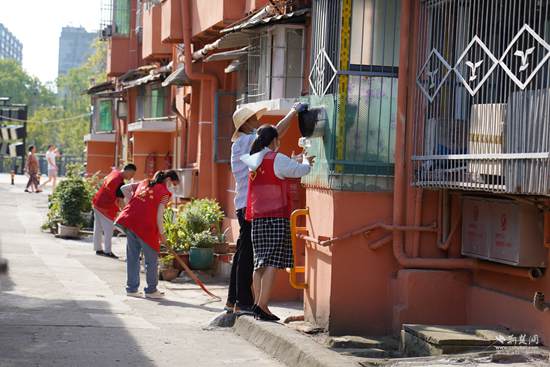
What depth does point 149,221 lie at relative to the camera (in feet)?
45.6

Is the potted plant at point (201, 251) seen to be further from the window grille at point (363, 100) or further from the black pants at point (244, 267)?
the window grille at point (363, 100)

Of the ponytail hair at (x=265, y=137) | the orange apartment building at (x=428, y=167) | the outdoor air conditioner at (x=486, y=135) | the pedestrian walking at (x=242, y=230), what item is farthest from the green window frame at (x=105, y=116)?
the outdoor air conditioner at (x=486, y=135)

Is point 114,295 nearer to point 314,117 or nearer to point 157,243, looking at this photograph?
point 157,243

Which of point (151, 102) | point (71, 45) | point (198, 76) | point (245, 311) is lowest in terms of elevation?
point (245, 311)

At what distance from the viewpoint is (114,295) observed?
1395 cm

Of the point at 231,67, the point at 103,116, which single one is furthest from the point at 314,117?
the point at 103,116

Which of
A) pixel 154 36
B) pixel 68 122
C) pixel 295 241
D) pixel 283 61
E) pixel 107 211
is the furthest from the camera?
Answer: pixel 68 122

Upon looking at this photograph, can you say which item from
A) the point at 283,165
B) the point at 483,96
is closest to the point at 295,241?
the point at 283,165

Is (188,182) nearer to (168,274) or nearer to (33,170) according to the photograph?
(168,274)

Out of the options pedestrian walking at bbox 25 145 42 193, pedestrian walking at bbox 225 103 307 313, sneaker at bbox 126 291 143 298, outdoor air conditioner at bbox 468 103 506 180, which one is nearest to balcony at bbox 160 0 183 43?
sneaker at bbox 126 291 143 298

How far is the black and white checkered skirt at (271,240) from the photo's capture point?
1059 cm

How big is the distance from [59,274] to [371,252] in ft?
22.2

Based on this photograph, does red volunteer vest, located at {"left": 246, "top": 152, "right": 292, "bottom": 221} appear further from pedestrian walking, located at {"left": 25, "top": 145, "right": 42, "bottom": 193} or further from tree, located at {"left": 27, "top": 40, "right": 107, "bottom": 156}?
tree, located at {"left": 27, "top": 40, "right": 107, "bottom": 156}

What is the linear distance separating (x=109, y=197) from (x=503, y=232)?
11.5m
